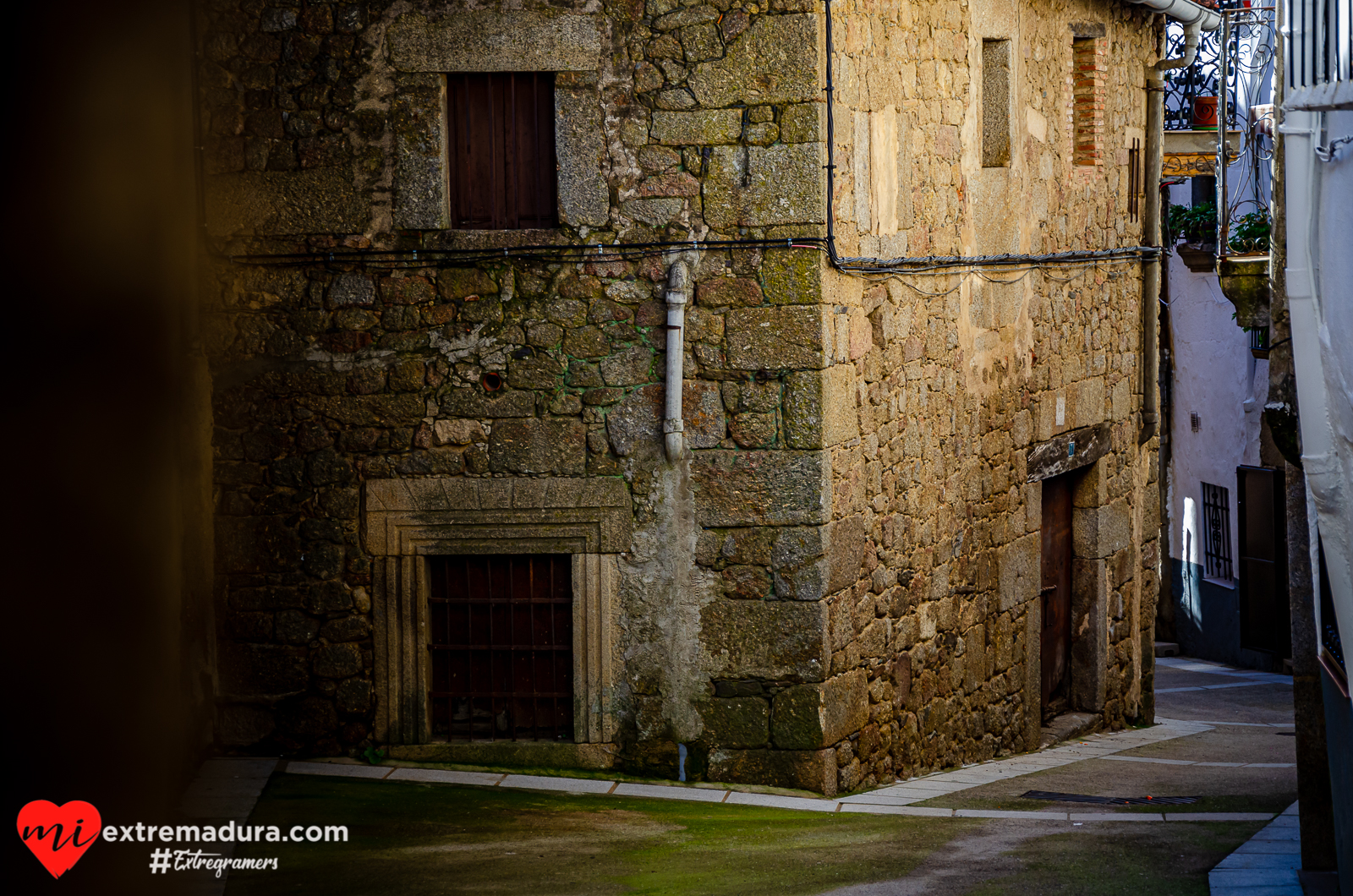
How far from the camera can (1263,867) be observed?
6.00 metres

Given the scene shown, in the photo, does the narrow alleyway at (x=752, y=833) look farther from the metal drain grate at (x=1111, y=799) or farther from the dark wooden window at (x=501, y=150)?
the dark wooden window at (x=501, y=150)

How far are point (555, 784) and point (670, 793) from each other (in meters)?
0.59

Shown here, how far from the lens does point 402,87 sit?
759 centimetres

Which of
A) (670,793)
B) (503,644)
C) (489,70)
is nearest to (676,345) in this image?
(489,70)

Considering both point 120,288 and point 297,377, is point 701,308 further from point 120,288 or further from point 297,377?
point 120,288

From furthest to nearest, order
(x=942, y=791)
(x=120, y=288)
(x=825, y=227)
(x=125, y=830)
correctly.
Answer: (x=942, y=791), (x=825, y=227), (x=120, y=288), (x=125, y=830)

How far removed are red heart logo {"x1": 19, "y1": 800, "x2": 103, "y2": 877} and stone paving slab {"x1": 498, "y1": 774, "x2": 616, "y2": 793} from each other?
281 cm

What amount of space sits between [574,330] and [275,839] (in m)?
2.81

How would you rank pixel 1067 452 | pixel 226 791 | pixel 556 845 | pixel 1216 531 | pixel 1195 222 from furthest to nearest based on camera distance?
1. pixel 1216 531
2. pixel 1195 222
3. pixel 1067 452
4. pixel 226 791
5. pixel 556 845

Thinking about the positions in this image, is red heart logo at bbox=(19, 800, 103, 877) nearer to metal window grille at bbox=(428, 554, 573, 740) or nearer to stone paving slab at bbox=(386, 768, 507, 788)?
stone paving slab at bbox=(386, 768, 507, 788)

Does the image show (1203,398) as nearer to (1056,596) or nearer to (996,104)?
(1056,596)

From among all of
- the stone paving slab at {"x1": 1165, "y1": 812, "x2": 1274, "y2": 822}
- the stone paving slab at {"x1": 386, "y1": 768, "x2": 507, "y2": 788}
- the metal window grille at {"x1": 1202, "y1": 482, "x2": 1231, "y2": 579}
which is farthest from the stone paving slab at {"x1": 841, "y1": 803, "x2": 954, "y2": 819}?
the metal window grille at {"x1": 1202, "y1": 482, "x2": 1231, "y2": 579}

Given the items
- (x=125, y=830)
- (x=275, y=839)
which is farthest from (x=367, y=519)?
(x=125, y=830)

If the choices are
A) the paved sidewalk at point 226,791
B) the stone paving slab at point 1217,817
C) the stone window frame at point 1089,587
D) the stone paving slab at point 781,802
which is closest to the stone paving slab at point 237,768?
the paved sidewalk at point 226,791
